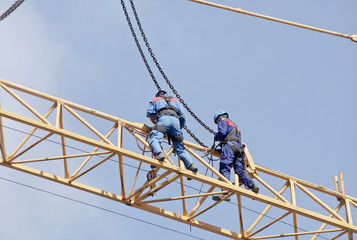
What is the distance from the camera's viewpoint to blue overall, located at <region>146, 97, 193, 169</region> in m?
22.4

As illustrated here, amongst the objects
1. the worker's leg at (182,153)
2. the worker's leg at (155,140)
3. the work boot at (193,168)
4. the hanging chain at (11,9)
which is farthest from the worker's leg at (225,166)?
the hanging chain at (11,9)

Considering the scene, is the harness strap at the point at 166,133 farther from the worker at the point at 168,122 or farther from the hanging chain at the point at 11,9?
the hanging chain at the point at 11,9

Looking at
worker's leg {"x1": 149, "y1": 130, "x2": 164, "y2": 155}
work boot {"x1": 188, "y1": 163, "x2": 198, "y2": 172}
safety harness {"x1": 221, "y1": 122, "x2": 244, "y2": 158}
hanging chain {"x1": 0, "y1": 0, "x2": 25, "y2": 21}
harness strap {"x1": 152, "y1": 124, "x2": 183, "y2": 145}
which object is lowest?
work boot {"x1": 188, "y1": 163, "x2": 198, "y2": 172}

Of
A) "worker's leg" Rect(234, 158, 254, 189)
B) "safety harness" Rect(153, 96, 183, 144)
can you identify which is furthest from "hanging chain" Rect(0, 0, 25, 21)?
"worker's leg" Rect(234, 158, 254, 189)

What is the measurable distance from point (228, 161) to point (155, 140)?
2146 millimetres

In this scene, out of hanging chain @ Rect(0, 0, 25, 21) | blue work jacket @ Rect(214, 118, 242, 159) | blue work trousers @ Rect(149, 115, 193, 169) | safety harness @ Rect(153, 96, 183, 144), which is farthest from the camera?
blue work jacket @ Rect(214, 118, 242, 159)

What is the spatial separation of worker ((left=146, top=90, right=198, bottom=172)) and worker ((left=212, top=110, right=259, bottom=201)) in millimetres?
1143

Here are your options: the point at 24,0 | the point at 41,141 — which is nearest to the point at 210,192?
the point at 41,141

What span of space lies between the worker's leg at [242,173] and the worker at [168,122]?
60.0 inches

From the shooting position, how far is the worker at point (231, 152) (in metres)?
23.2

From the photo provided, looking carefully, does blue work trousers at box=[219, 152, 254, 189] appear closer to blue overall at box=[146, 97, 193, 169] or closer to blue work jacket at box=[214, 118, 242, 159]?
blue work jacket at box=[214, 118, 242, 159]

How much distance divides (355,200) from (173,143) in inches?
216

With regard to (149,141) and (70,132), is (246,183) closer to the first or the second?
(149,141)

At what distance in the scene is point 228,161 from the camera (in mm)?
23297
